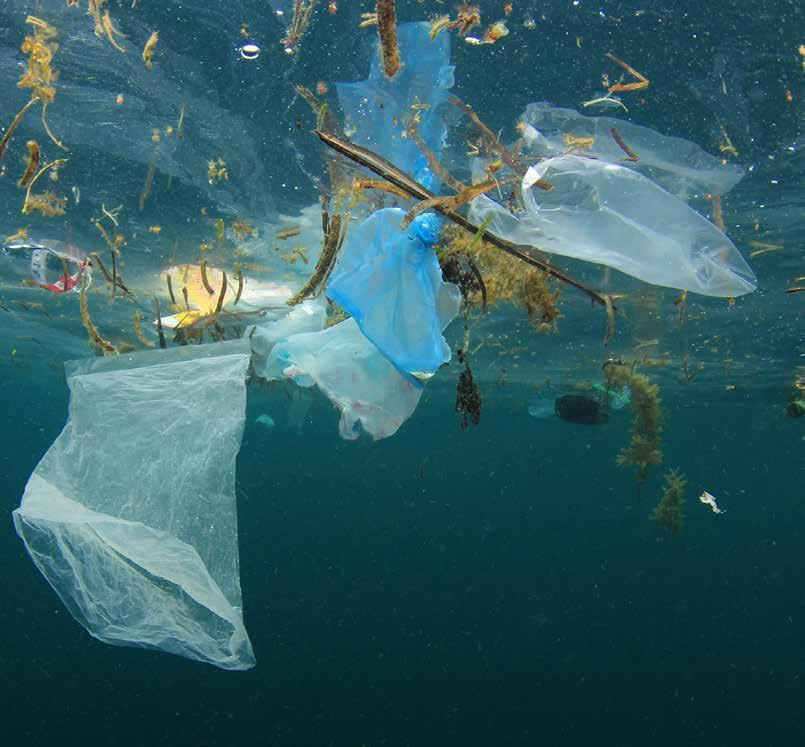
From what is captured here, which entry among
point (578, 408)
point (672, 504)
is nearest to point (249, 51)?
point (578, 408)

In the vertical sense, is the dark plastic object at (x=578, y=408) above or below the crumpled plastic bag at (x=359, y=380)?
below

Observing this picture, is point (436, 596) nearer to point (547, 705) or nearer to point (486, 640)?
point (486, 640)

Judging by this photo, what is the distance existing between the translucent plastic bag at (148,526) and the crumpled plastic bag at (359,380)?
0.77 metres

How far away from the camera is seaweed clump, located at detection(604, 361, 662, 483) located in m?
10.3

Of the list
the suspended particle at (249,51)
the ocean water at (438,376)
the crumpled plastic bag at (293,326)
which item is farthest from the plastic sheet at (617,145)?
the suspended particle at (249,51)

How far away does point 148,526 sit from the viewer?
2.73 meters

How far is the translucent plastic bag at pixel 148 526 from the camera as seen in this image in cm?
268

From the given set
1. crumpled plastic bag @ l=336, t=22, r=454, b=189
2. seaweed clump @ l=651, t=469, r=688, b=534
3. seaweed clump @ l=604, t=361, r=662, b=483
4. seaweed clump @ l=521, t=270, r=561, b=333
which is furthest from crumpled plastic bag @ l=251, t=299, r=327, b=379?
seaweed clump @ l=651, t=469, r=688, b=534

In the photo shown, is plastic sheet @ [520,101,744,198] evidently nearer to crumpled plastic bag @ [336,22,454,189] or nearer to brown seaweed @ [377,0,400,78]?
crumpled plastic bag @ [336,22,454,189]

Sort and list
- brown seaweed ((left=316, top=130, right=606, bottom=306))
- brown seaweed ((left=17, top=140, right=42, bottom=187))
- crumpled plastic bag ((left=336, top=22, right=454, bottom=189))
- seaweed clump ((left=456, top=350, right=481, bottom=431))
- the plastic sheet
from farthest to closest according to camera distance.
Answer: the plastic sheet, crumpled plastic bag ((left=336, top=22, right=454, bottom=189)), seaweed clump ((left=456, top=350, right=481, bottom=431)), brown seaweed ((left=316, top=130, right=606, bottom=306)), brown seaweed ((left=17, top=140, right=42, bottom=187))

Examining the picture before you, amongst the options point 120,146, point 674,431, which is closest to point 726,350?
point 120,146

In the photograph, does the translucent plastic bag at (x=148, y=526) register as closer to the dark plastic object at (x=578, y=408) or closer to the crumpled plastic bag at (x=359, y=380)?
the crumpled plastic bag at (x=359, y=380)

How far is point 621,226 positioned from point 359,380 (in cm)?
196

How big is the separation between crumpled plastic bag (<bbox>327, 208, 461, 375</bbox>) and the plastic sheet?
332 centimetres
